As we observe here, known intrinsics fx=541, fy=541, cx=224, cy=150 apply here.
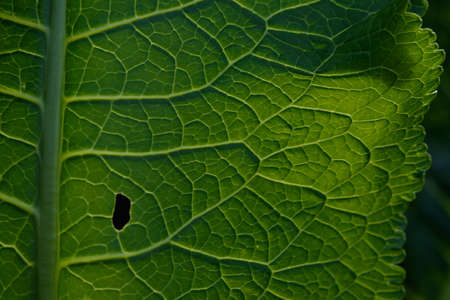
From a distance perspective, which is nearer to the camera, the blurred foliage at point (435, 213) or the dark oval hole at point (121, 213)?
the dark oval hole at point (121, 213)

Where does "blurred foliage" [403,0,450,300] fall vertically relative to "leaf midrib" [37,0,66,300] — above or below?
below

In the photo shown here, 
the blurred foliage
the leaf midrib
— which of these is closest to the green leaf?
the leaf midrib

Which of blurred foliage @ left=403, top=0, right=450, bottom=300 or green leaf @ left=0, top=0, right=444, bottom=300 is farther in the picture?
blurred foliage @ left=403, top=0, right=450, bottom=300

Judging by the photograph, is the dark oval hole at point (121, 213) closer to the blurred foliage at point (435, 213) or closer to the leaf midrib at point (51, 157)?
the leaf midrib at point (51, 157)

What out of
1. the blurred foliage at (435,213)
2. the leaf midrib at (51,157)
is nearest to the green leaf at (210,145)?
the leaf midrib at (51,157)

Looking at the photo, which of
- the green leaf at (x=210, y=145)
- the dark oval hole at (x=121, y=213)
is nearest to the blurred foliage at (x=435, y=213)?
the green leaf at (x=210, y=145)

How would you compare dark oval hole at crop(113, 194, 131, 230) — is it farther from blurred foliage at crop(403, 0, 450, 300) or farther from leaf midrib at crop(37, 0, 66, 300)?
blurred foliage at crop(403, 0, 450, 300)

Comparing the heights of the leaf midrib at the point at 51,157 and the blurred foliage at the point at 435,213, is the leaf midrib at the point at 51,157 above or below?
above
